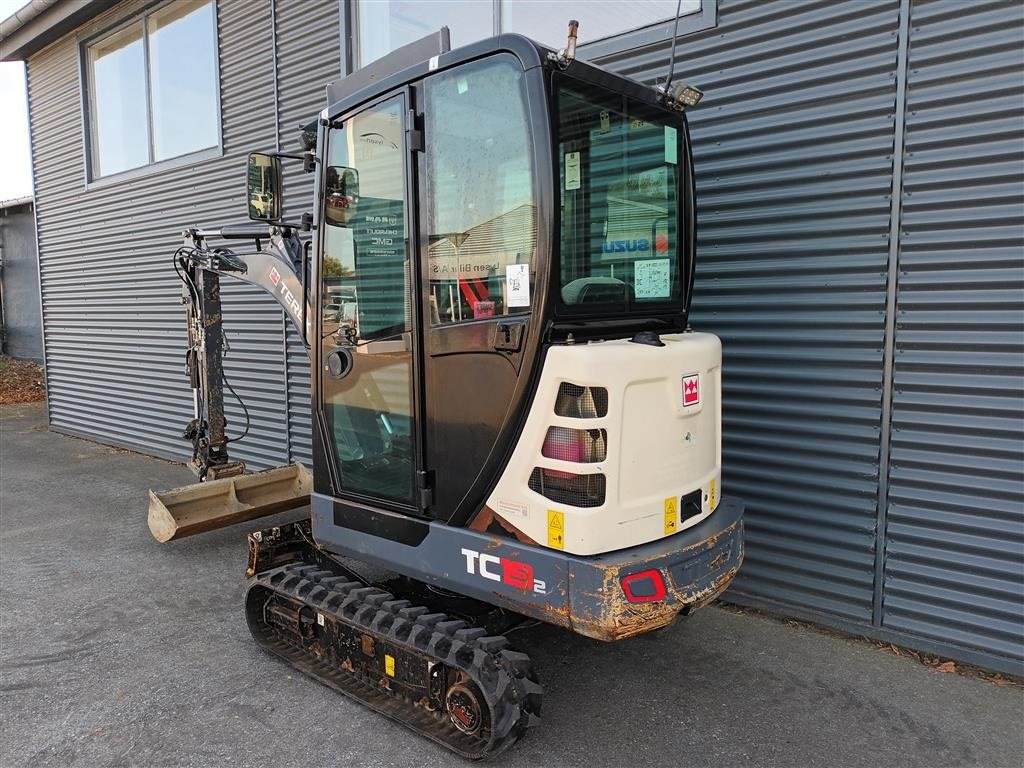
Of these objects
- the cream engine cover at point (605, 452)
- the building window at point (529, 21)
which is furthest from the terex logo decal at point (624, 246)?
the building window at point (529, 21)

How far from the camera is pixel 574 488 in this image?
2723 mm

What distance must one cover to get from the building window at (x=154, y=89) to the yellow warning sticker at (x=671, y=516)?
705 centimetres

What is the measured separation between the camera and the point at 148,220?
8906 millimetres

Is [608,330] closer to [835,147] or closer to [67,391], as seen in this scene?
[835,147]

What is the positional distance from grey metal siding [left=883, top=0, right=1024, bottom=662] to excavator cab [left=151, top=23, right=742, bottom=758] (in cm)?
121

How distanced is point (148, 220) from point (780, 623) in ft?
27.5

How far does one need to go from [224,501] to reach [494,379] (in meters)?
3.51

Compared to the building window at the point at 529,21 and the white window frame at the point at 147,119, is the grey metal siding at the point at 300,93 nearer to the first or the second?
the building window at the point at 529,21

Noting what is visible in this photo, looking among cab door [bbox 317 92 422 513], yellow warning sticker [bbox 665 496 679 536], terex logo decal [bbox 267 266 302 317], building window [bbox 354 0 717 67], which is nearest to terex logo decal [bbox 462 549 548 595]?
cab door [bbox 317 92 422 513]

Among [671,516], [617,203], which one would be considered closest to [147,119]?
[617,203]

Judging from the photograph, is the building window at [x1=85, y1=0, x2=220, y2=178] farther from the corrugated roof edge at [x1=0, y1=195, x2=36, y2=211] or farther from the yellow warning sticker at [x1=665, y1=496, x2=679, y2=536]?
the corrugated roof edge at [x1=0, y1=195, x2=36, y2=211]

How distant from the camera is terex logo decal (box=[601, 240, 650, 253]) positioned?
3016 millimetres

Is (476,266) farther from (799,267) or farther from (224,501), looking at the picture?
(224,501)

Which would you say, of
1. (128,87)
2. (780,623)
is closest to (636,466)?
(780,623)
